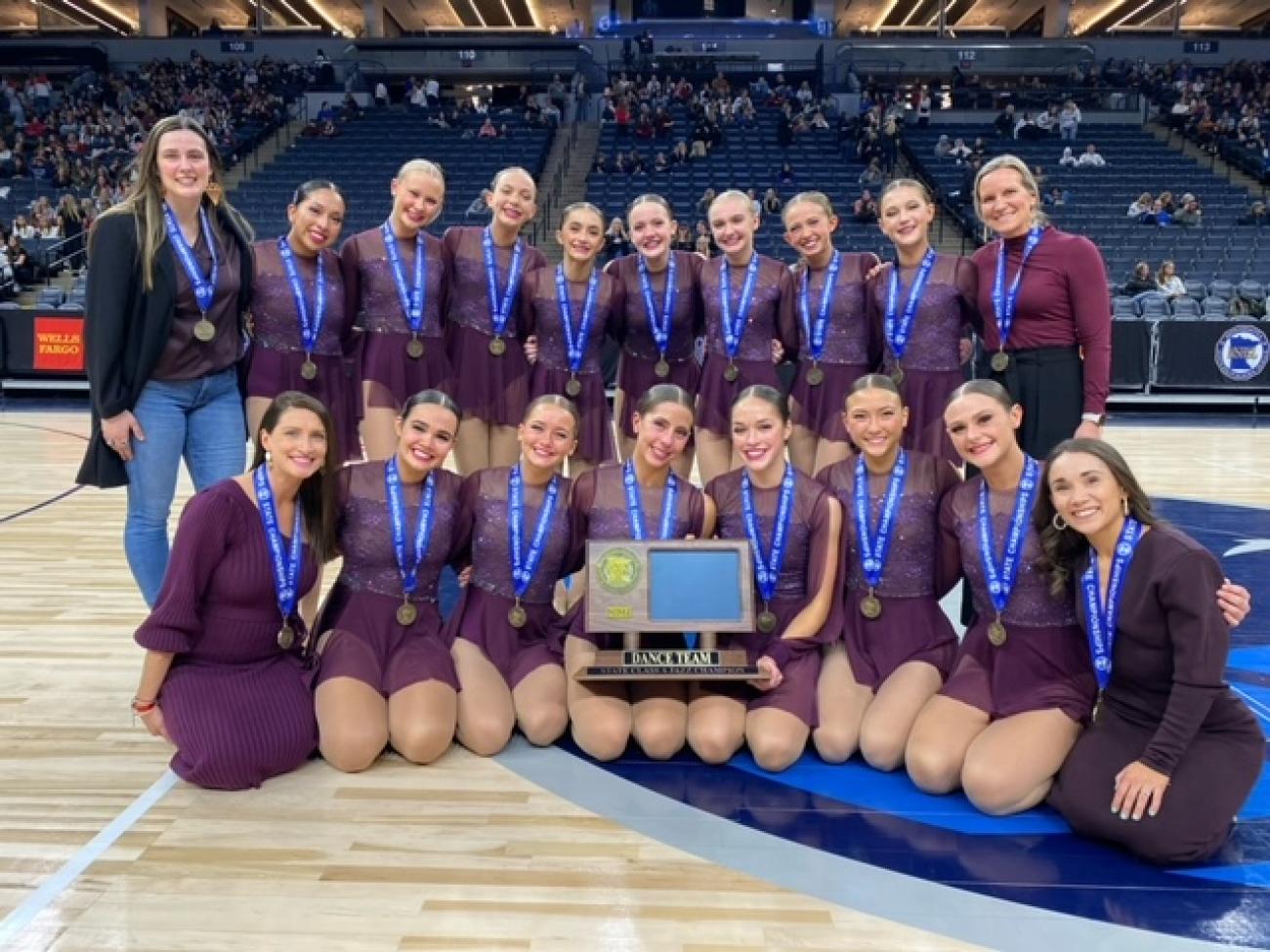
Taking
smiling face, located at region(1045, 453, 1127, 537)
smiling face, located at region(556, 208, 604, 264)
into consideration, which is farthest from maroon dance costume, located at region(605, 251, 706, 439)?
smiling face, located at region(1045, 453, 1127, 537)

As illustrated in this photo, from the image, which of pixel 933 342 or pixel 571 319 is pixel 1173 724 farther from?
pixel 571 319

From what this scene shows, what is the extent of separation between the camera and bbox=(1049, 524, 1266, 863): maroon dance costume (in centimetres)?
223

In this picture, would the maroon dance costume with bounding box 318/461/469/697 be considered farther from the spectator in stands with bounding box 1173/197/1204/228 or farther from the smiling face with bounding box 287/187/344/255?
the spectator in stands with bounding box 1173/197/1204/228

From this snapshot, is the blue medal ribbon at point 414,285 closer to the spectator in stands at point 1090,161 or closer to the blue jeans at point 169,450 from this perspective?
the blue jeans at point 169,450

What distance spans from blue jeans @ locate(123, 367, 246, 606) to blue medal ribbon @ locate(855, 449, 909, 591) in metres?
1.64

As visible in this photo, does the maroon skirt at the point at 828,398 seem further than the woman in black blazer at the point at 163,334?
Yes

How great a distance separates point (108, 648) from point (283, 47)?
22.3 metres

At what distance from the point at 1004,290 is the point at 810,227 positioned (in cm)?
59

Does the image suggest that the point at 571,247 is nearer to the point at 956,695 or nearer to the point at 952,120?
the point at 956,695

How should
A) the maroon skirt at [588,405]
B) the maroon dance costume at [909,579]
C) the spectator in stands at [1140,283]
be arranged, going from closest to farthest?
the maroon dance costume at [909,579]
the maroon skirt at [588,405]
the spectator in stands at [1140,283]

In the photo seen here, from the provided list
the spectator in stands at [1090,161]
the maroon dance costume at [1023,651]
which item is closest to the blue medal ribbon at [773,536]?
the maroon dance costume at [1023,651]

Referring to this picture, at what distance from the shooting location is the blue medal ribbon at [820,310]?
3445 millimetres

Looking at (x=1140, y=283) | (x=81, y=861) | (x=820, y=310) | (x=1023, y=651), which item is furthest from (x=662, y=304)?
(x=1140, y=283)

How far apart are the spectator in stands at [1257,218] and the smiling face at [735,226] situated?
40.3 feet
